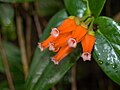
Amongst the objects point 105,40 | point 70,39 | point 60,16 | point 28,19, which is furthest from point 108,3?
point 70,39

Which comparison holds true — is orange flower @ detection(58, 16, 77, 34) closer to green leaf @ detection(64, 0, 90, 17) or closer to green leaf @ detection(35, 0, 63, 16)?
green leaf @ detection(64, 0, 90, 17)

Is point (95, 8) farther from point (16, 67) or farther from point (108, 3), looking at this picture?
point (16, 67)

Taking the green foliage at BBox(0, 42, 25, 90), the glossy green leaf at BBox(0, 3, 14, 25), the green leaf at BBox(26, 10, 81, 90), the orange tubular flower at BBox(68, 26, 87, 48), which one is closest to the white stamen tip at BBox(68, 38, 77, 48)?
the orange tubular flower at BBox(68, 26, 87, 48)

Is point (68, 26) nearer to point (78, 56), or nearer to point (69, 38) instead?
point (69, 38)

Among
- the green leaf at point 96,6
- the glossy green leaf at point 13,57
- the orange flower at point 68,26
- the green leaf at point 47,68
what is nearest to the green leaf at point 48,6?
the glossy green leaf at point 13,57

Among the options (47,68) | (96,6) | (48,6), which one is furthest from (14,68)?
(96,6)
